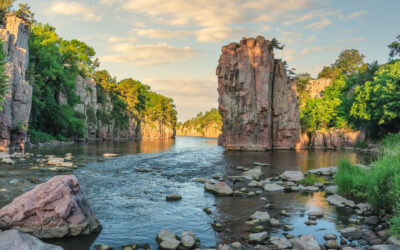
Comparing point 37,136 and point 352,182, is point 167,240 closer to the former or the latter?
point 352,182

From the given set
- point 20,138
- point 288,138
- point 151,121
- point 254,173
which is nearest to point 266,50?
point 288,138

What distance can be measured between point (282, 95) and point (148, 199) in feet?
153

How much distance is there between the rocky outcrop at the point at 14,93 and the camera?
31.4m

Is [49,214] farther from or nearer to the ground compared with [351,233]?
farther from the ground

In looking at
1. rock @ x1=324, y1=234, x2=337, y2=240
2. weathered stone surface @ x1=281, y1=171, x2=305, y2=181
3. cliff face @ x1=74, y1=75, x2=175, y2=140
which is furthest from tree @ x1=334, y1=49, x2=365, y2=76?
rock @ x1=324, y1=234, x2=337, y2=240

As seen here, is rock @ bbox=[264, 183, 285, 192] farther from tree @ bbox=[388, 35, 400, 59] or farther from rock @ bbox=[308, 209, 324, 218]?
tree @ bbox=[388, 35, 400, 59]

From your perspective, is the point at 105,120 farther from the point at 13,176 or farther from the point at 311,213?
the point at 311,213

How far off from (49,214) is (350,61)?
318ft

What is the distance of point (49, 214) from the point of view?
8.63m

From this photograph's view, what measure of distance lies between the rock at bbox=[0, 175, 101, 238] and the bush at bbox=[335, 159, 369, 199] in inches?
453

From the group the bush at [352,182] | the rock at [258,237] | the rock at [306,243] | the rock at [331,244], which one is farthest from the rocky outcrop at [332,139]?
the rock at [306,243]

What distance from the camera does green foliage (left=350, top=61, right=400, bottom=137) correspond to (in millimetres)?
41406

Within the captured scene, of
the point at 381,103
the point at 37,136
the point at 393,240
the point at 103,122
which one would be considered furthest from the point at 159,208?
the point at 103,122

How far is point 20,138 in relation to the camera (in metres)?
34.3
